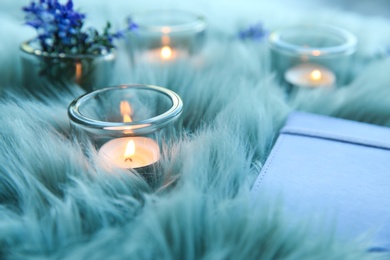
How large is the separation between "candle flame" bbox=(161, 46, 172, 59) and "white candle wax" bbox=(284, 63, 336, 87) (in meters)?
0.18

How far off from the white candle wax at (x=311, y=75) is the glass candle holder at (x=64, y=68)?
264 millimetres

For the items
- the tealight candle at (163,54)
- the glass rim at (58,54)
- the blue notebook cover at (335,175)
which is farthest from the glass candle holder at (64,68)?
the blue notebook cover at (335,175)

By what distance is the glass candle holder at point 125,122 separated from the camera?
0.41 metres

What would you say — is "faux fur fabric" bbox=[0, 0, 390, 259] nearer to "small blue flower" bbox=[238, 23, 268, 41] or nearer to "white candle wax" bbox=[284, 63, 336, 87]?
"white candle wax" bbox=[284, 63, 336, 87]

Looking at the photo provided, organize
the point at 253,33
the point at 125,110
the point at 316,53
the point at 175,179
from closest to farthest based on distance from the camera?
the point at 175,179
the point at 125,110
the point at 316,53
the point at 253,33

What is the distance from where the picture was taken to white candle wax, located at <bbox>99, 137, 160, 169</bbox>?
427mm

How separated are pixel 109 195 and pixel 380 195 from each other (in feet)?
0.77

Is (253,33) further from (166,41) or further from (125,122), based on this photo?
(125,122)

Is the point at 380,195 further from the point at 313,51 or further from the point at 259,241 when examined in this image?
the point at 313,51

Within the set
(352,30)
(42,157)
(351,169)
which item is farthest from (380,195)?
(352,30)

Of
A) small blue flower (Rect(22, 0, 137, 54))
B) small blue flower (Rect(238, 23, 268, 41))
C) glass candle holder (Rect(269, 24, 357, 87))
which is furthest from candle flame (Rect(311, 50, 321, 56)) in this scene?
small blue flower (Rect(22, 0, 137, 54))

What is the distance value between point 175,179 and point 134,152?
0.20ft

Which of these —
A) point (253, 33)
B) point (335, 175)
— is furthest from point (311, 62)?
point (335, 175)

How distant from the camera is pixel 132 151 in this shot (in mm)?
442
